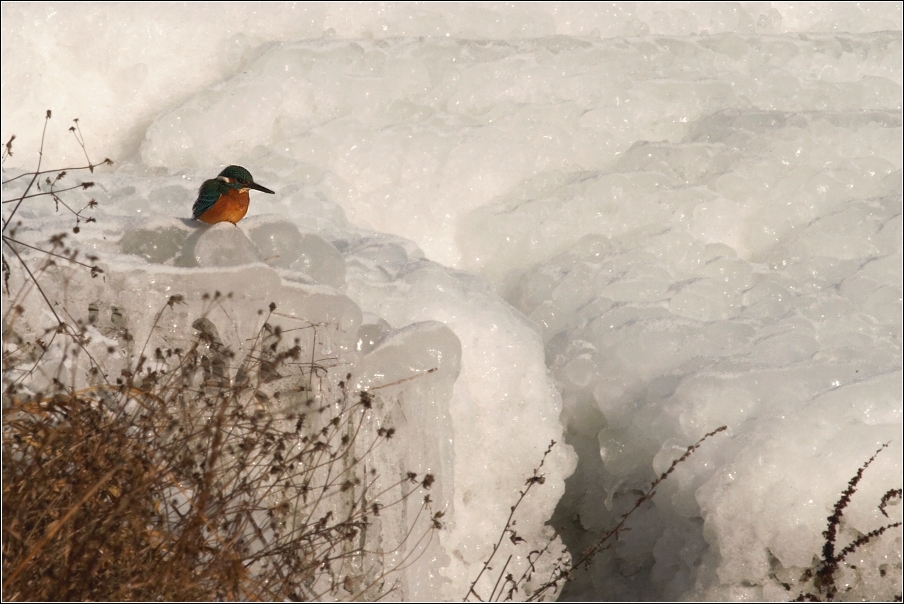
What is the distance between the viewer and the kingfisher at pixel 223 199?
10.1ft

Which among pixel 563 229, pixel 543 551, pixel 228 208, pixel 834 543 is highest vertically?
pixel 228 208

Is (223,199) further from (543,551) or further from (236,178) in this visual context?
(543,551)

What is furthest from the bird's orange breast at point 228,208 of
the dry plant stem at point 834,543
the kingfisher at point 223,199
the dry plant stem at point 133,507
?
the dry plant stem at point 834,543

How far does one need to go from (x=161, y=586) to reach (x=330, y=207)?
2400 millimetres

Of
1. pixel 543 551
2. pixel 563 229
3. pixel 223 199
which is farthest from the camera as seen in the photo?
pixel 563 229

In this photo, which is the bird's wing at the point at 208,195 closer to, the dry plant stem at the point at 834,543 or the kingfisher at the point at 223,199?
the kingfisher at the point at 223,199

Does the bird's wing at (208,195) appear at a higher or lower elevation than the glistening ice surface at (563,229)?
higher

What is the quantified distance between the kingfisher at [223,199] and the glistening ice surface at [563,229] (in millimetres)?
61

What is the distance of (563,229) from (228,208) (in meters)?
1.98

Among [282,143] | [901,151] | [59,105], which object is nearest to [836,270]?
[901,151]

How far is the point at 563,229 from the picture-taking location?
15.1 ft

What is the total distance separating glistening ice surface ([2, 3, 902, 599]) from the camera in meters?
3.21

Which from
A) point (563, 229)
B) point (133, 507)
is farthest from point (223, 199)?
point (563, 229)

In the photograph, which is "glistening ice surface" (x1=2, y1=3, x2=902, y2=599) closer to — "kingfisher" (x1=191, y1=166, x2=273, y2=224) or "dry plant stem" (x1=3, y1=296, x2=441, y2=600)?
"kingfisher" (x1=191, y1=166, x2=273, y2=224)
